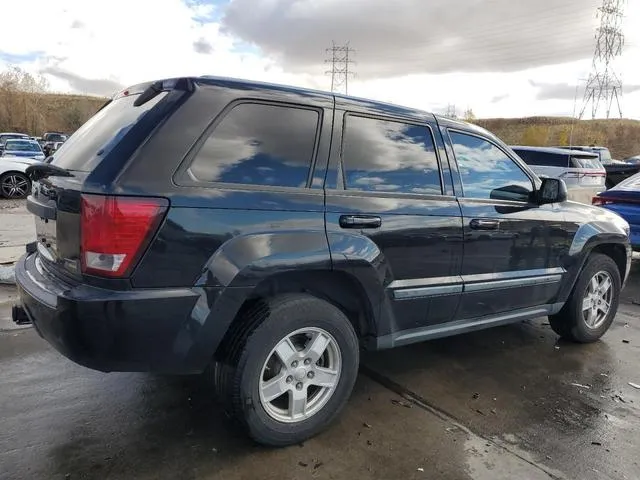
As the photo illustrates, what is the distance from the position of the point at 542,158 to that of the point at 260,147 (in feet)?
40.4

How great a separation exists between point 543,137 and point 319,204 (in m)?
57.0

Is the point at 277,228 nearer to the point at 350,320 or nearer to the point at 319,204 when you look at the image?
the point at 319,204

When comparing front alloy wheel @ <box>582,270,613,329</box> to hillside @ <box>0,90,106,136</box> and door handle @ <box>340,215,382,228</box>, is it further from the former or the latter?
hillside @ <box>0,90,106,136</box>

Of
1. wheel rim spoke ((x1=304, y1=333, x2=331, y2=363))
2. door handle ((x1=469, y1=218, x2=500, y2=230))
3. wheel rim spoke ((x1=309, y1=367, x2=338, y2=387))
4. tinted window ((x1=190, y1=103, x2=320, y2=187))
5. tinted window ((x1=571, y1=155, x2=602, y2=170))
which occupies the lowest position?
wheel rim spoke ((x1=309, y1=367, x2=338, y2=387))

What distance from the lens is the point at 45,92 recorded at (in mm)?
77875

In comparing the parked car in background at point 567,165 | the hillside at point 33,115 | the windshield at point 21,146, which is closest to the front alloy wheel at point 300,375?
the parked car in background at point 567,165

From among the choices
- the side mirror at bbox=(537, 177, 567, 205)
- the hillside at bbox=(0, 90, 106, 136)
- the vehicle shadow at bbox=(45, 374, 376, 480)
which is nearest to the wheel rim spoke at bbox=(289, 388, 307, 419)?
the vehicle shadow at bbox=(45, 374, 376, 480)

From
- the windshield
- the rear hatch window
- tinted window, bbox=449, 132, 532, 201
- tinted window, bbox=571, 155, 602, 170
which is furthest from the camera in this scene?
the windshield

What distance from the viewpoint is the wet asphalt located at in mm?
2748

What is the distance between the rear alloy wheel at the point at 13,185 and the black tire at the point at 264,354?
12.7 meters

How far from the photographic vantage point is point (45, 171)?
2.85m

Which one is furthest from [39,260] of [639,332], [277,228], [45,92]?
[45,92]

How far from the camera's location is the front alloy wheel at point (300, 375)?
9.34 feet

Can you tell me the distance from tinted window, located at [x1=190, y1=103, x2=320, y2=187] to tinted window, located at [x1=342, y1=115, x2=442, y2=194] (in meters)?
0.28
